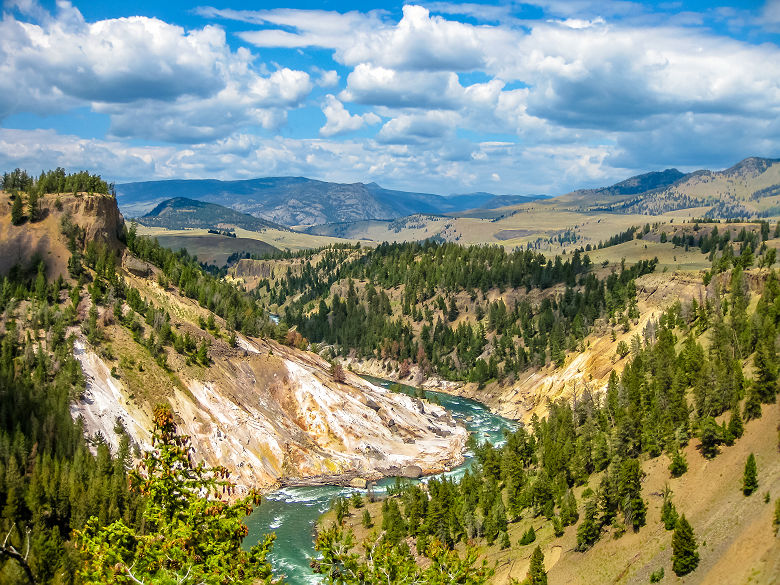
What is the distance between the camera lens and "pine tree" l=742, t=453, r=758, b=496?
63.8m

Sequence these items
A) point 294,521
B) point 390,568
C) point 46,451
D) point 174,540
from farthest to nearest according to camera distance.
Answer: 1. point 294,521
2. point 46,451
3. point 390,568
4. point 174,540

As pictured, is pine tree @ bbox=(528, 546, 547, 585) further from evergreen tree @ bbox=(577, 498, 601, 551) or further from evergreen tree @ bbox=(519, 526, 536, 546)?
evergreen tree @ bbox=(519, 526, 536, 546)

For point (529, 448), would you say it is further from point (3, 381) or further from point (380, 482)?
point (3, 381)

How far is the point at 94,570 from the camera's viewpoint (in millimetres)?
21016

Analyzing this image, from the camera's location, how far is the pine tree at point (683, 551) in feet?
186

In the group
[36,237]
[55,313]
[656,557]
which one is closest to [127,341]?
[55,313]

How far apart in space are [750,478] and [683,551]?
12309 millimetres

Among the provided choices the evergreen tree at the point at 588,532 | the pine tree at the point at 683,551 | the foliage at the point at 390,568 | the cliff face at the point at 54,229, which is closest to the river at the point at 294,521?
the evergreen tree at the point at 588,532

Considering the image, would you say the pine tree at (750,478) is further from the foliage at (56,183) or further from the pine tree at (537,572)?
the foliage at (56,183)

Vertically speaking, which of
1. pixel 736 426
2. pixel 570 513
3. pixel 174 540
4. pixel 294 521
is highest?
pixel 174 540

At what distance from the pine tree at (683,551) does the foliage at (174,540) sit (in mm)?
46030

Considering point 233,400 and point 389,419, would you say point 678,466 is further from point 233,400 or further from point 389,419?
point 233,400

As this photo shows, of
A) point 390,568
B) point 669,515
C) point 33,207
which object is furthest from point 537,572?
point 33,207

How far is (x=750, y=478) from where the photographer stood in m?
63.9
